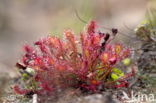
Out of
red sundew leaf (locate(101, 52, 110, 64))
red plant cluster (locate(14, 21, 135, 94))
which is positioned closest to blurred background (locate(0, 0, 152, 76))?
red plant cluster (locate(14, 21, 135, 94))

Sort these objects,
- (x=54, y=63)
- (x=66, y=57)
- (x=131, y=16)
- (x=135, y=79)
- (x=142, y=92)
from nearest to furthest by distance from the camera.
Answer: (x=54, y=63) < (x=66, y=57) < (x=142, y=92) < (x=135, y=79) < (x=131, y=16)

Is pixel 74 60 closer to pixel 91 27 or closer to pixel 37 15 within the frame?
pixel 91 27

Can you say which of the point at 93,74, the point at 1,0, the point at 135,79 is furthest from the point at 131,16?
the point at 93,74

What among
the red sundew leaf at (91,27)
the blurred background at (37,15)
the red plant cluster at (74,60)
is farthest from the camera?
the blurred background at (37,15)

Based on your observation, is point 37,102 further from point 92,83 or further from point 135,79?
point 135,79

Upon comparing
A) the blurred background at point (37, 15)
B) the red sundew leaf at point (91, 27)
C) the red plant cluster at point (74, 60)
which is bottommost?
the red plant cluster at point (74, 60)

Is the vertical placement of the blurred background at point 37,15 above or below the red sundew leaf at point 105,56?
above

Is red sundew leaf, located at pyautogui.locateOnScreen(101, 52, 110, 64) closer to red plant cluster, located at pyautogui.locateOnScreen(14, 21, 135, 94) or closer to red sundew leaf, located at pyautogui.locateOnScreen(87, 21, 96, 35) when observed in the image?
red plant cluster, located at pyautogui.locateOnScreen(14, 21, 135, 94)

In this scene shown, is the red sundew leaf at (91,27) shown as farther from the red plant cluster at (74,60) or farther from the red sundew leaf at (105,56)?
the red sundew leaf at (105,56)

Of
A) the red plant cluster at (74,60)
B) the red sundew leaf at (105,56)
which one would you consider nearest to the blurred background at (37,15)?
the red plant cluster at (74,60)

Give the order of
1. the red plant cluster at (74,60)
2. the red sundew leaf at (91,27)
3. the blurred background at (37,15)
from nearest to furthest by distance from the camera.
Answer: the red plant cluster at (74,60), the red sundew leaf at (91,27), the blurred background at (37,15)
